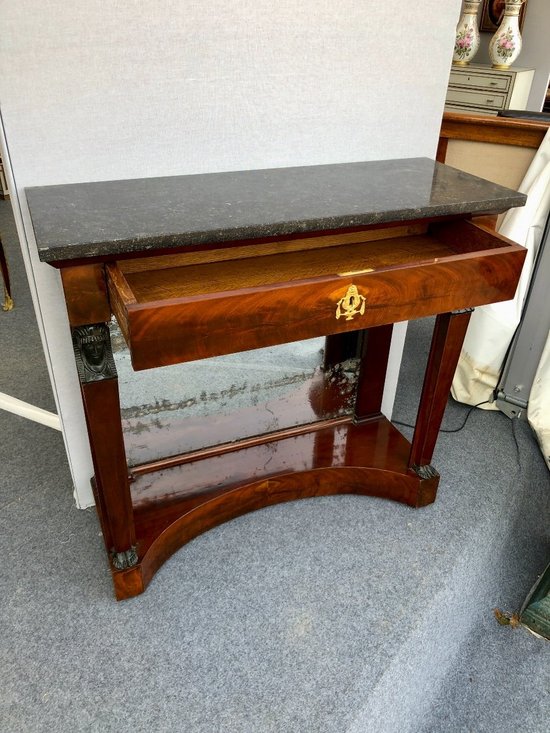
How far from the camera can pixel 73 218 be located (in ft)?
2.84

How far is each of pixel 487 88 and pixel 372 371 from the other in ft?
10.0

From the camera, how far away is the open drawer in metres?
0.80

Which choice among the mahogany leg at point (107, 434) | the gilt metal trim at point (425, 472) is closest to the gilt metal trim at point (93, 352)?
the mahogany leg at point (107, 434)

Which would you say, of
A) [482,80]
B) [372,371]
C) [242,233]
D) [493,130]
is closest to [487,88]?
[482,80]

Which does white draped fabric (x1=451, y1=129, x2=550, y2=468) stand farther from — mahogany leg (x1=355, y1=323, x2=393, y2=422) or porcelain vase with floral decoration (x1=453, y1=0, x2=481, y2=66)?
porcelain vase with floral decoration (x1=453, y1=0, x2=481, y2=66)

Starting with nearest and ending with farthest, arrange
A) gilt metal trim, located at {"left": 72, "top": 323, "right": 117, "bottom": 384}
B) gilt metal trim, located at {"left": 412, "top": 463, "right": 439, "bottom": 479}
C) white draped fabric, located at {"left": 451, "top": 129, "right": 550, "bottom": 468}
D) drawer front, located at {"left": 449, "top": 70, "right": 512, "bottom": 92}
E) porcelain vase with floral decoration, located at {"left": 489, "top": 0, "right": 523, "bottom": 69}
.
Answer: gilt metal trim, located at {"left": 72, "top": 323, "right": 117, "bottom": 384}
gilt metal trim, located at {"left": 412, "top": 463, "right": 439, "bottom": 479}
white draped fabric, located at {"left": 451, "top": 129, "right": 550, "bottom": 468}
porcelain vase with floral decoration, located at {"left": 489, "top": 0, "right": 523, "bottom": 69}
drawer front, located at {"left": 449, "top": 70, "right": 512, "bottom": 92}

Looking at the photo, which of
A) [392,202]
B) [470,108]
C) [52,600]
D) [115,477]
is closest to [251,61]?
[392,202]

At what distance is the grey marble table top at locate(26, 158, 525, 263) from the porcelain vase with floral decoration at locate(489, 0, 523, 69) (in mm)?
3044

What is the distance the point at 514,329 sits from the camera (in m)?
1.62

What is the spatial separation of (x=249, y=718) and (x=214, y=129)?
3.24 ft

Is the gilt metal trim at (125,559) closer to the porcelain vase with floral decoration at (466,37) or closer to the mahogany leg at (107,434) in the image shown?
the mahogany leg at (107,434)

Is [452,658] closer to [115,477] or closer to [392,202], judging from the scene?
[115,477]

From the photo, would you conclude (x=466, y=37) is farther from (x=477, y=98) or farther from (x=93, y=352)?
(x=93, y=352)

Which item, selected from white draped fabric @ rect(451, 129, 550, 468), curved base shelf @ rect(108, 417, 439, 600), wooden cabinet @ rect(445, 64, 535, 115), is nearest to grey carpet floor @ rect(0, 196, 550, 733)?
curved base shelf @ rect(108, 417, 439, 600)
